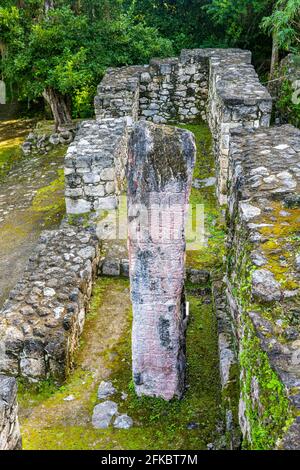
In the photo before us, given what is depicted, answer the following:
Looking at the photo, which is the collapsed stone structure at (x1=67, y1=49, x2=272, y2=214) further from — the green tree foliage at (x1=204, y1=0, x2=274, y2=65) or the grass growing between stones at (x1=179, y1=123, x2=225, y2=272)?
the green tree foliage at (x1=204, y1=0, x2=274, y2=65)

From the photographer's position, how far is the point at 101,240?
787 cm

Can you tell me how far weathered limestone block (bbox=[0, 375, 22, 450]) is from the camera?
4078 millimetres

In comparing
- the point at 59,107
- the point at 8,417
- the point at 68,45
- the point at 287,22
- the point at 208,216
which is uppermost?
the point at 287,22

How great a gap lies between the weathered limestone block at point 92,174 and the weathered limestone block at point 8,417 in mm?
4284

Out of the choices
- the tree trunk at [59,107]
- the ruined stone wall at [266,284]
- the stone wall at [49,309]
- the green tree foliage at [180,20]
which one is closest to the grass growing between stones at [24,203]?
the tree trunk at [59,107]

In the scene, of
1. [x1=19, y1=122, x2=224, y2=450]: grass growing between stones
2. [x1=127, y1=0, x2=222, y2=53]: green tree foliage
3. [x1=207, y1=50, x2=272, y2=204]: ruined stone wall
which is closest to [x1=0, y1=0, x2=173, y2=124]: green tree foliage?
[x1=127, y1=0, x2=222, y2=53]: green tree foliage

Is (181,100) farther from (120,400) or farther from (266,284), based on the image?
(266,284)

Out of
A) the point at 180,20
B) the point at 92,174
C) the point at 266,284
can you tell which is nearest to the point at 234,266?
the point at 266,284

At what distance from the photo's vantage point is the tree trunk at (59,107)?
12.9m

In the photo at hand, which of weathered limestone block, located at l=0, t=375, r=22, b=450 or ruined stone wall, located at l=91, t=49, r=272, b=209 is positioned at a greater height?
ruined stone wall, located at l=91, t=49, r=272, b=209

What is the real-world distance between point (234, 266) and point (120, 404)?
175 cm

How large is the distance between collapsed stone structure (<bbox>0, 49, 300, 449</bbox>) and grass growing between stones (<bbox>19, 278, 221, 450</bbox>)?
192 mm

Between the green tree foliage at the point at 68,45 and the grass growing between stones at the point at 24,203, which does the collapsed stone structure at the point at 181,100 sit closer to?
the green tree foliage at the point at 68,45

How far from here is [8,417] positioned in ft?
13.7
